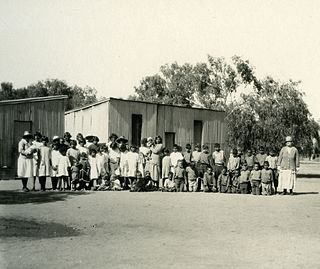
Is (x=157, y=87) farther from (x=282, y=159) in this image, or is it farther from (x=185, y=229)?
(x=185, y=229)

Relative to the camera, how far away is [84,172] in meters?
14.2

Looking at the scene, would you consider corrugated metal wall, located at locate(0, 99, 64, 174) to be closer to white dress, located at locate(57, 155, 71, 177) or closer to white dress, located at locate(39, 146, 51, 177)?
white dress, located at locate(39, 146, 51, 177)

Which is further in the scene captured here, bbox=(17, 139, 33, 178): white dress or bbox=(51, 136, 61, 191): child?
bbox=(51, 136, 61, 191): child

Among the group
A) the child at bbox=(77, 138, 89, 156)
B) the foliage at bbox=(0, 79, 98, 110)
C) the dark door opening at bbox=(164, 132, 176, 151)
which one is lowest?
the child at bbox=(77, 138, 89, 156)

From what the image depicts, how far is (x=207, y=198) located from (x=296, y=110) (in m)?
18.0

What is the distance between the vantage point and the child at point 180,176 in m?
15.0

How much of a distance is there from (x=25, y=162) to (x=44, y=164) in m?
0.54

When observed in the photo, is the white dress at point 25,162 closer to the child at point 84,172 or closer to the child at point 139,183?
the child at point 84,172

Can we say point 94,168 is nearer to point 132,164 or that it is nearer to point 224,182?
point 132,164

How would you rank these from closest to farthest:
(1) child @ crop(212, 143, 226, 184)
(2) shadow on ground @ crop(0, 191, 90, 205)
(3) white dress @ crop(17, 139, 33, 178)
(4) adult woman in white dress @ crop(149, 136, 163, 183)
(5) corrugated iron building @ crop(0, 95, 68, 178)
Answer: (2) shadow on ground @ crop(0, 191, 90, 205)
(3) white dress @ crop(17, 139, 33, 178)
(4) adult woman in white dress @ crop(149, 136, 163, 183)
(1) child @ crop(212, 143, 226, 184)
(5) corrugated iron building @ crop(0, 95, 68, 178)

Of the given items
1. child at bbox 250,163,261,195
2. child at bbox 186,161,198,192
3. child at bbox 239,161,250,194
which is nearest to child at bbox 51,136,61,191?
child at bbox 186,161,198,192

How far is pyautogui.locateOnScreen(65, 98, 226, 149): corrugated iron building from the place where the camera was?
23.7m

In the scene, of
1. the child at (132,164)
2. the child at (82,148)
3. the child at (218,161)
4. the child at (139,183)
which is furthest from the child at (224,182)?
the child at (82,148)

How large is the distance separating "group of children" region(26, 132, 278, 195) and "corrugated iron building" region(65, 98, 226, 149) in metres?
7.72
